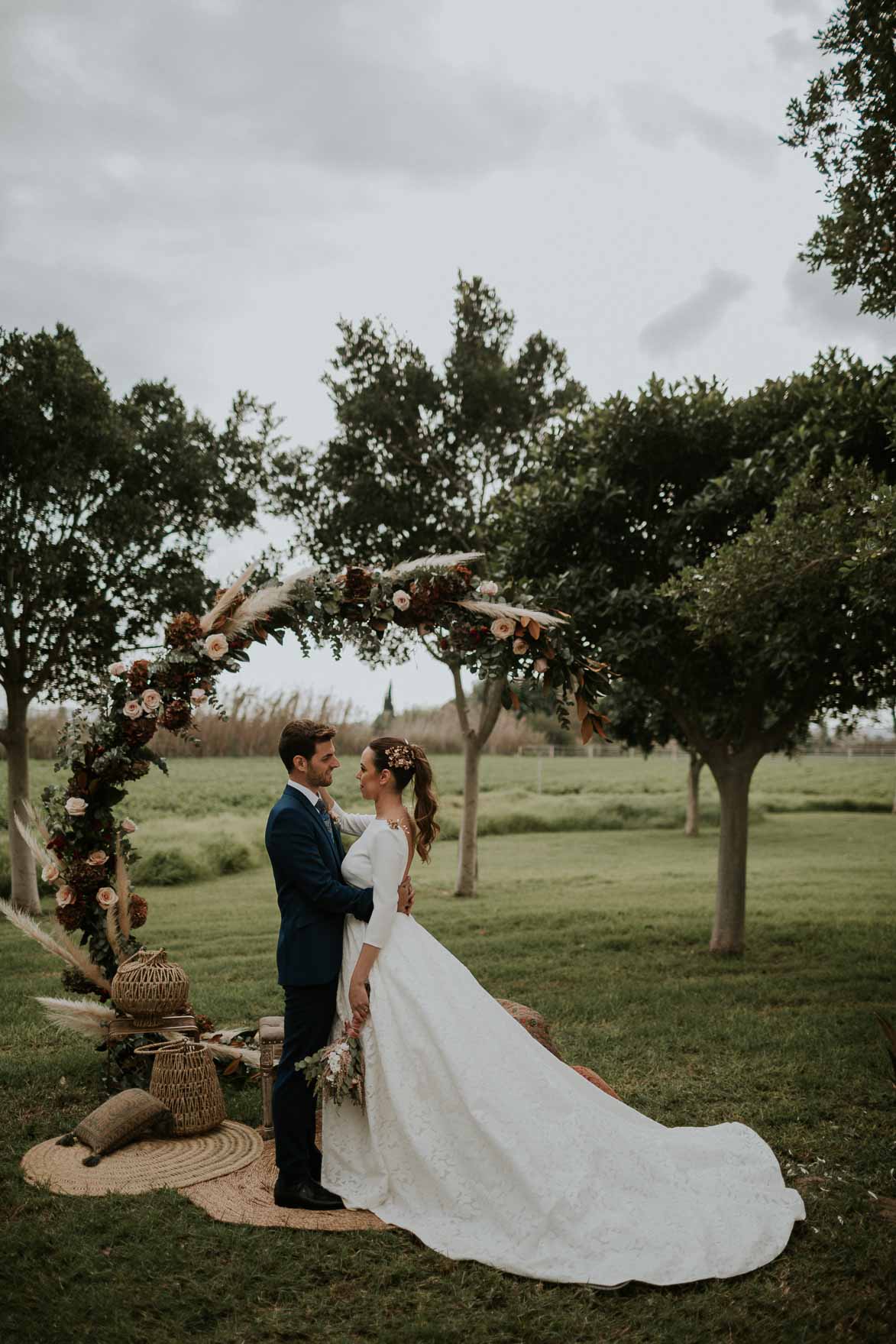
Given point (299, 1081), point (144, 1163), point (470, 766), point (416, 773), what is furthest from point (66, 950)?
point (470, 766)

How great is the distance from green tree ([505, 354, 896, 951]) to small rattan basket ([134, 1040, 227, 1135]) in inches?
227

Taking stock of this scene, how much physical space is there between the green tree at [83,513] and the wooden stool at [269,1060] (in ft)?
30.2

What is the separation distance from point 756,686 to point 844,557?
3471mm

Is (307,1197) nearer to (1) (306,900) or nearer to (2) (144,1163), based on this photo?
(2) (144,1163)

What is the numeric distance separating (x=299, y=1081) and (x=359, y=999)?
62 centimetres

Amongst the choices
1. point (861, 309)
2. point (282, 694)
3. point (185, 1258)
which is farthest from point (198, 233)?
point (282, 694)

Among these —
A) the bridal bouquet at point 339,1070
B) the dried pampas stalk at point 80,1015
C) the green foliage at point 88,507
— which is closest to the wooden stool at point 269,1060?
the bridal bouquet at point 339,1070

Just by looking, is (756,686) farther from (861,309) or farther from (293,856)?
(293,856)

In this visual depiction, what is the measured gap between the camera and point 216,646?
723cm

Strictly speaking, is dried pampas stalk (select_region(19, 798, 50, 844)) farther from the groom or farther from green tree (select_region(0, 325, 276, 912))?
green tree (select_region(0, 325, 276, 912))

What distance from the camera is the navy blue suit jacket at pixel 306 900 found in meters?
5.36

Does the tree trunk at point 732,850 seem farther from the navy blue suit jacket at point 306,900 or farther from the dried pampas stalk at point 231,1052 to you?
the navy blue suit jacket at point 306,900

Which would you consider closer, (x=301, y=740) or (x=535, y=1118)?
(x=535, y=1118)

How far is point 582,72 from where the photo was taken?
905cm
